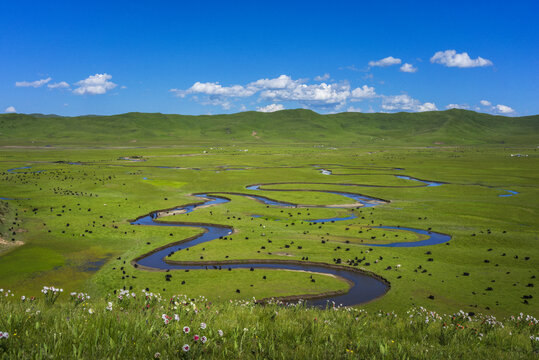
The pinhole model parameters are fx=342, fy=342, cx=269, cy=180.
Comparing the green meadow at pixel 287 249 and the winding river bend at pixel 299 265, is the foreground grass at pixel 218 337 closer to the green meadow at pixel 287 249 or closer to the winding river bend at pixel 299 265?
the green meadow at pixel 287 249

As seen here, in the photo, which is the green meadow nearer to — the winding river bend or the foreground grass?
the foreground grass

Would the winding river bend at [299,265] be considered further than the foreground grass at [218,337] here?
Yes

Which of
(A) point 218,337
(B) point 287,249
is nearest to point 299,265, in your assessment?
(B) point 287,249

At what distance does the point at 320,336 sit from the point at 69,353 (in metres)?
4.98

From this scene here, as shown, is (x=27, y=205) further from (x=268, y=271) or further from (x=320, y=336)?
(x=320, y=336)

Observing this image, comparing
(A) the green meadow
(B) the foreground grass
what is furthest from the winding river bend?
(B) the foreground grass

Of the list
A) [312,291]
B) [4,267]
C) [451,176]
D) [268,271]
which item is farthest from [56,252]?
[451,176]

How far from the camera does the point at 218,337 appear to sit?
23.2 ft

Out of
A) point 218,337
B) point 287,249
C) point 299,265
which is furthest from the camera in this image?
point 287,249

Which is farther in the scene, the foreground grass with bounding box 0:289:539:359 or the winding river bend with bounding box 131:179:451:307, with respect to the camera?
the winding river bend with bounding box 131:179:451:307

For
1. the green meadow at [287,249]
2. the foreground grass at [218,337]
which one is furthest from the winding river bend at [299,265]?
the foreground grass at [218,337]

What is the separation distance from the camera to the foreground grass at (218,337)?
6062 millimetres

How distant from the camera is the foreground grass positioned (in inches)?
239

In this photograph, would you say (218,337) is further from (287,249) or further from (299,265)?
(287,249)
